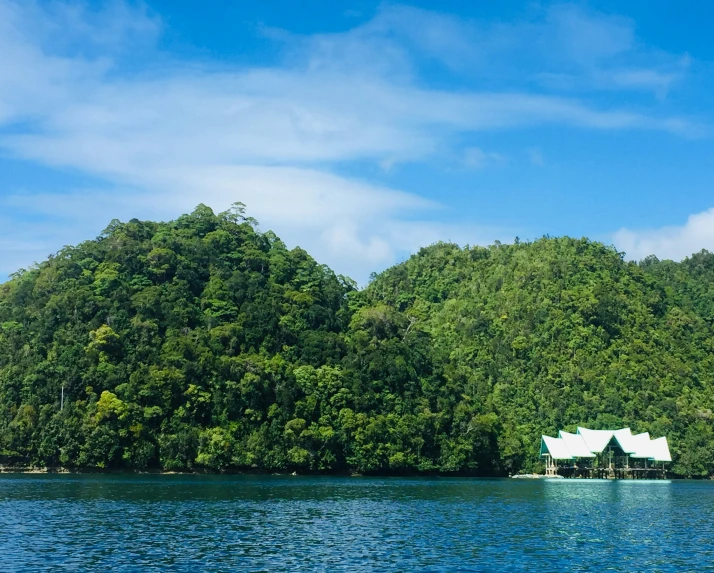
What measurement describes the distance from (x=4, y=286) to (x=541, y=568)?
100187 mm

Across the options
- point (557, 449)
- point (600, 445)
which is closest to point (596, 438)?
point (600, 445)

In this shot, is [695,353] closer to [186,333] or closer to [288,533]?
[186,333]

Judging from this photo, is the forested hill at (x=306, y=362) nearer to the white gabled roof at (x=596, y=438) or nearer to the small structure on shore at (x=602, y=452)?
the small structure on shore at (x=602, y=452)

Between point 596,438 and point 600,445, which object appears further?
point 596,438

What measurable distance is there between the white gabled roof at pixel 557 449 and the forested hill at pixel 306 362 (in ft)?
12.5

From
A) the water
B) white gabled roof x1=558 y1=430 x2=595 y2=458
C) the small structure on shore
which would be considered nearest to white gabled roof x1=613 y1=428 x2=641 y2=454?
the small structure on shore

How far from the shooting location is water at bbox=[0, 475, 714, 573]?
2877cm

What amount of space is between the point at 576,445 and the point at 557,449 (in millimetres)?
2825

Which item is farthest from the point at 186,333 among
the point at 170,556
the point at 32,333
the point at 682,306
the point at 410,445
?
the point at 682,306

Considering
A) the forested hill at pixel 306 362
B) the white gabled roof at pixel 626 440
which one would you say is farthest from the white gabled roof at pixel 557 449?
the white gabled roof at pixel 626 440

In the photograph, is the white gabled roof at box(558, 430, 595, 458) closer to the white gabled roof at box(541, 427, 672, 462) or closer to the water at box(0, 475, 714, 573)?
the white gabled roof at box(541, 427, 672, 462)

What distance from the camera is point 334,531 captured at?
37.4 m

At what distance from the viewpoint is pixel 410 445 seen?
93812 millimetres

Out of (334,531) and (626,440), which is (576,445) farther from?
(334,531)
